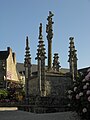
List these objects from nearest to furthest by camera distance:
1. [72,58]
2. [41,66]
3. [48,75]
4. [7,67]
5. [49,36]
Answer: [41,66], [48,75], [49,36], [72,58], [7,67]

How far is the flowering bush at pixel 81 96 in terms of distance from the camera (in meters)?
10.6

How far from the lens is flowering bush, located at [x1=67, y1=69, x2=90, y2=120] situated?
10569mm

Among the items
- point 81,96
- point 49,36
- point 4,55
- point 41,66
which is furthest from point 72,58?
point 4,55

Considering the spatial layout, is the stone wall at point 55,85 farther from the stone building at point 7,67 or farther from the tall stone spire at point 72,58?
the stone building at point 7,67

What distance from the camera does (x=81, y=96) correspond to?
1097 centimetres

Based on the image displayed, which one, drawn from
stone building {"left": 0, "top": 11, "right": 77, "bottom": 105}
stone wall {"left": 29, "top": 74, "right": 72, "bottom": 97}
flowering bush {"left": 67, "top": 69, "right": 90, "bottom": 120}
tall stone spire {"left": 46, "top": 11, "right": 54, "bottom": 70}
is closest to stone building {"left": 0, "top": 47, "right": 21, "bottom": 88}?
stone building {"left": 0, "top": 11, "right": 77, "bottom": 105}

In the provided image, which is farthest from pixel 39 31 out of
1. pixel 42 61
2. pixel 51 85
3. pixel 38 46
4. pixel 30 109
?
pixel 30 109

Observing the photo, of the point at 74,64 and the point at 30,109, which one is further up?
the point at 74,64

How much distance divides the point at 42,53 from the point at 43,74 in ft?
6.09

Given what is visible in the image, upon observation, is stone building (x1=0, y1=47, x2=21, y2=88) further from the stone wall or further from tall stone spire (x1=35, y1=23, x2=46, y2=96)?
tall stone spire (x1=35, y1=23, x2=46, y2=96)

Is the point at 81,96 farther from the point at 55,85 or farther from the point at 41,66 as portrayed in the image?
the point at 55,85

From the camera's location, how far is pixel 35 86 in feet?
84.3

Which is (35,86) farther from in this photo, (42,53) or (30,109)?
(30,109)

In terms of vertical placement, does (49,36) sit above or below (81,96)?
above
